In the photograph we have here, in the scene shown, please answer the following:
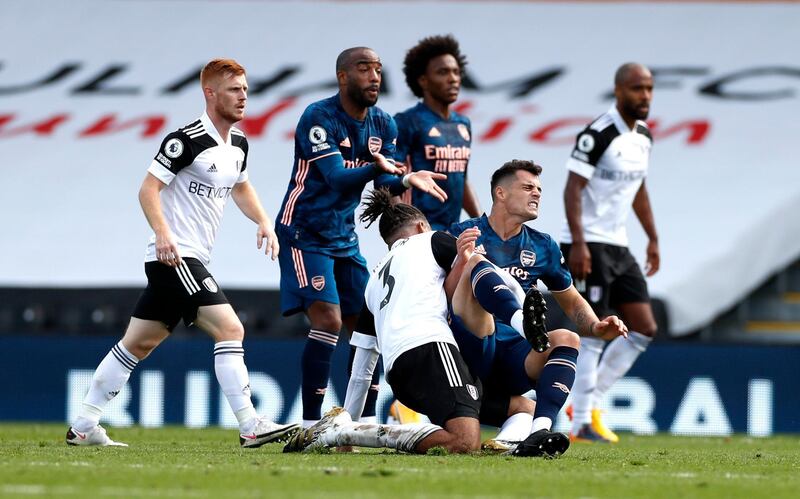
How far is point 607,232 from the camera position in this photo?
952 cm

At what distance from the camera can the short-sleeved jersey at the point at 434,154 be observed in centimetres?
874

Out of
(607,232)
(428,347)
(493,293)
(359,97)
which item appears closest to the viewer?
(493,293)

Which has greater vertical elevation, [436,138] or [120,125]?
[120,125]

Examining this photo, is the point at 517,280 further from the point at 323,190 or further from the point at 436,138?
the point at 436,138

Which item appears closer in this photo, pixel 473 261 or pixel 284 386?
pixel 473 261

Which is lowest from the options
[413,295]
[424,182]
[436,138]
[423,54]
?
[413,295]

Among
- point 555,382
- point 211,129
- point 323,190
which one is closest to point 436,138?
point 323,190

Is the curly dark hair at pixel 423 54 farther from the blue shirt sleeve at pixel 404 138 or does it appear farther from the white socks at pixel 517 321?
the white socks at pixel 517 321

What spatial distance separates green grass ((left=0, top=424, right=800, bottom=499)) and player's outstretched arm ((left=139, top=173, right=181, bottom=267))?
95cm

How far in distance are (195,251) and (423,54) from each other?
2.54 m

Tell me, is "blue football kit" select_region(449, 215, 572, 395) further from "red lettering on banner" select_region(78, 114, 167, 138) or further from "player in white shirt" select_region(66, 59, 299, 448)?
"red lettering on banner" select_region(78, 114, 167, 138)

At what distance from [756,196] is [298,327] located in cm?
522

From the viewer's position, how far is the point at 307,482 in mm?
5148

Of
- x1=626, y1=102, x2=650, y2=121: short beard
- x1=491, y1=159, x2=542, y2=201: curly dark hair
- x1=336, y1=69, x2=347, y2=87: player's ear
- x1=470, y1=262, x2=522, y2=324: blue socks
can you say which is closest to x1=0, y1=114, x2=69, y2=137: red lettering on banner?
x1=626, y1=102, x2=650, y2=121: short beard
